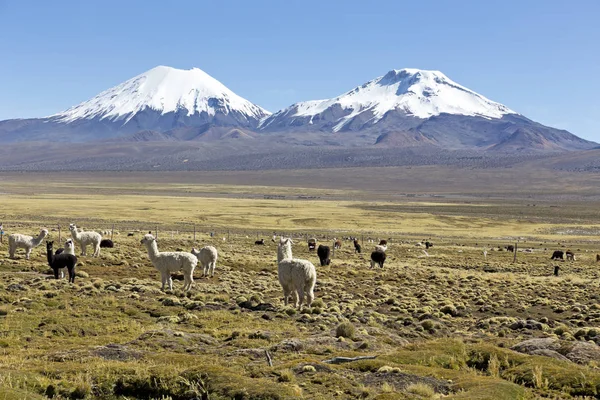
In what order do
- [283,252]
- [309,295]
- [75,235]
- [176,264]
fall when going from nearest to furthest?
[309,295]
[176,264]
[283,252]
[75,235]

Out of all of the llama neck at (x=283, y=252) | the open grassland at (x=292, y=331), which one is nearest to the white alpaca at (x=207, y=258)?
the open grassland at (x=292, y=331)

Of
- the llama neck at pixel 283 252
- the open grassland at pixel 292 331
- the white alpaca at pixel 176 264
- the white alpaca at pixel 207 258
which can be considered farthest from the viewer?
the white alpaca at pixel 207 258

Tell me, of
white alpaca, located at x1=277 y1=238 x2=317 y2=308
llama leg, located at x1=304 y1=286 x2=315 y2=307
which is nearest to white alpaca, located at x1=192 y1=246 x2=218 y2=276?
white alpaca, located at x1=277 y1=238 x2=317 y2=308

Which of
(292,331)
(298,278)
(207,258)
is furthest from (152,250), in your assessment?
(292,331)

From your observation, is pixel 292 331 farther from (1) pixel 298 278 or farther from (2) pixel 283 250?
(2) pixel 283 250

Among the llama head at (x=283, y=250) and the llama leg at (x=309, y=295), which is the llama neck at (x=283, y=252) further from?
the llama leg at (x=309, y=295)

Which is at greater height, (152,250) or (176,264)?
(152,250)

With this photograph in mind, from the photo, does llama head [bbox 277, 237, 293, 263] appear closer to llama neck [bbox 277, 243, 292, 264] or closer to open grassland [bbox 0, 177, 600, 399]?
llama neck [bbox 277, 243, 292, 264]

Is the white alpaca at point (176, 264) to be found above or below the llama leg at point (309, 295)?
above

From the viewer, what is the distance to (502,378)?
11461mm

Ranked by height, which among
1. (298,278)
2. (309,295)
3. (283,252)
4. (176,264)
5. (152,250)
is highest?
(152,250)

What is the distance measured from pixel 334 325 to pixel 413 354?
501 cm

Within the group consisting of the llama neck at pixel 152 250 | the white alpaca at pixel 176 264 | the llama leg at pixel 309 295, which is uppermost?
the llama neck at pixel 152 250

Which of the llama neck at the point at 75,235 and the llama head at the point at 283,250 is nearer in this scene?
the llama head at the point at 283,250
